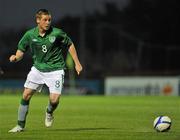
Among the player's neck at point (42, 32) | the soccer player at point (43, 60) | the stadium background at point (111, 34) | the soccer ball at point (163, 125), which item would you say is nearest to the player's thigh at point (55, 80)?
the soccer player at point (43, 60)

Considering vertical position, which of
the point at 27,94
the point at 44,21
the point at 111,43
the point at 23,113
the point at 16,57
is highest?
the point at 44,21

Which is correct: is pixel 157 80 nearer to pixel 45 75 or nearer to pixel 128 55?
pixel 128 55

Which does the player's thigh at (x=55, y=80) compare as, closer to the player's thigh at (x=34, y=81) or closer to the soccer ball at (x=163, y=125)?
the player's thigh at (x=34, y=81)

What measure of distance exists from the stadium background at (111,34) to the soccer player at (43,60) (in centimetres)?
3600

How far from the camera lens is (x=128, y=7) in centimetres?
5831

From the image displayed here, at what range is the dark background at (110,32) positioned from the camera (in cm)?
5266

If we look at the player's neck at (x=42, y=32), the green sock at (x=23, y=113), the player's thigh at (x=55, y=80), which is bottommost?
the green sock at (x=23, y=113)

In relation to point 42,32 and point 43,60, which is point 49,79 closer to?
point 43,60

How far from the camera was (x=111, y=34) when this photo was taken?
55906 millimetres

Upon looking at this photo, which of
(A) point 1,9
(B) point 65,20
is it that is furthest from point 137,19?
(A) point 1,9

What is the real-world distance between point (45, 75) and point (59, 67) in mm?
342

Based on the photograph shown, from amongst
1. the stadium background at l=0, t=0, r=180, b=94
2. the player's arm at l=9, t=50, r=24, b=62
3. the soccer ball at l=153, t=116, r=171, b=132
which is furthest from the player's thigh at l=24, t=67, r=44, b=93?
the stadium background at l=0, t=0, r=180, b=94

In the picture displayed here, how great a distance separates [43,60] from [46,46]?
315 millimetres

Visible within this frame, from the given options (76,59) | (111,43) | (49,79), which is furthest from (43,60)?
(111,43)
